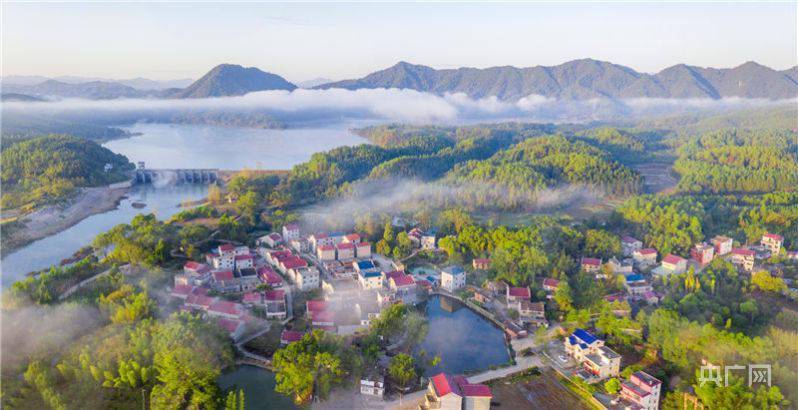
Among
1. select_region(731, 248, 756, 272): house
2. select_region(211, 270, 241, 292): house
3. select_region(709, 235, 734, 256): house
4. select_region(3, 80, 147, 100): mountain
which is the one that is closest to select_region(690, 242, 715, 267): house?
select_region(709, 235, 734, 256): house

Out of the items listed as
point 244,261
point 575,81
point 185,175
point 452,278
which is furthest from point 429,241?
point 575,81

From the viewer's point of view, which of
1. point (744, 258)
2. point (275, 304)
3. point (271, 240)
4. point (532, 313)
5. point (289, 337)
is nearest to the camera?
point (289, 337)

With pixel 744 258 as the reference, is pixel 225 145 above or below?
below

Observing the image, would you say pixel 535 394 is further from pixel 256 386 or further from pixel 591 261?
pixel 591 261

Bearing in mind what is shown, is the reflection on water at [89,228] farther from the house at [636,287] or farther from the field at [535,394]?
the house at [636,287]

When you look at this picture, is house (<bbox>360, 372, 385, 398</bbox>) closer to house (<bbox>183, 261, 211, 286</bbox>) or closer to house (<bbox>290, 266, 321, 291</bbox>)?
house (<bbox>290, 266, 321, 291</bbox>)

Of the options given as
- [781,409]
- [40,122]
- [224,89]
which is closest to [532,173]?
[781,409]
